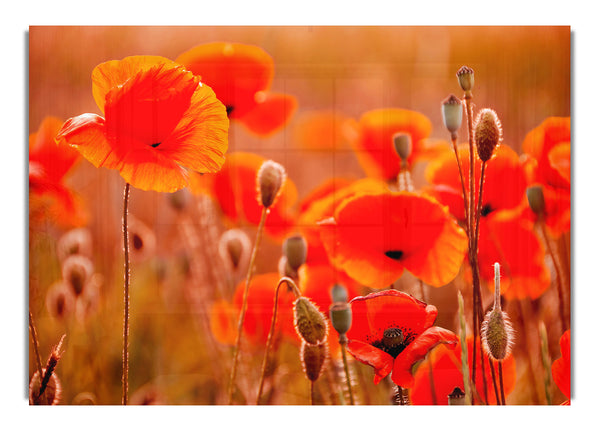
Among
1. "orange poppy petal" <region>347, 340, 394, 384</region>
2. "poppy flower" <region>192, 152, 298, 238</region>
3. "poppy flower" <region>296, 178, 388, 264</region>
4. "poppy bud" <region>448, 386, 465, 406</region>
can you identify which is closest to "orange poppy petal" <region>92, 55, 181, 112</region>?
Result: "poppy flower" <region>192, 152, 298, 238</region>

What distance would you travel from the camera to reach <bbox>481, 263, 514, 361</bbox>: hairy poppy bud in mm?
2883

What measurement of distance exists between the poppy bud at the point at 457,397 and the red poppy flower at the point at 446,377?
1 centimetres

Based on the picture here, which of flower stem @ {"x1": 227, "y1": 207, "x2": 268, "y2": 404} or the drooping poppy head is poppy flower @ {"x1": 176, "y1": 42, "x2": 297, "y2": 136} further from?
the drooping poppy head

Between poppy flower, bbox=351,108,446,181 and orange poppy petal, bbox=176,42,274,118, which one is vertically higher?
orange poppy petal, bbox=176,42,274,118

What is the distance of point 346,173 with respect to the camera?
9.75 feet

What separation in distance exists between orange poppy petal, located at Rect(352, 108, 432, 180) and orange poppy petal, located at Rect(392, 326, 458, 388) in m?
0.72

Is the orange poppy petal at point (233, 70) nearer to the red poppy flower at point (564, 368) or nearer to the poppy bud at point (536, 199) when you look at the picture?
the poppy bud at point (536, 199)

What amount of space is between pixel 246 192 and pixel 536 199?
4.35 feet

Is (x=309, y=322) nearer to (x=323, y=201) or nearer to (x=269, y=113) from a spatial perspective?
(x=323, y=201)

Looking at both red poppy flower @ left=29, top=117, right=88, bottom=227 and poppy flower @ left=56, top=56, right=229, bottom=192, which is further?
red poppy flower @ left=29, top=117, right=88, bottom=227

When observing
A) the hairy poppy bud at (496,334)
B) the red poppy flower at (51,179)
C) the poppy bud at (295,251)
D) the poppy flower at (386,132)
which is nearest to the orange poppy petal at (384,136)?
the poppy flower at (386,132)

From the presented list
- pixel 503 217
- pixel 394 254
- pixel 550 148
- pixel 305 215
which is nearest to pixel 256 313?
pixel 305 215

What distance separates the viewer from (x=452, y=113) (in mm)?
2949
